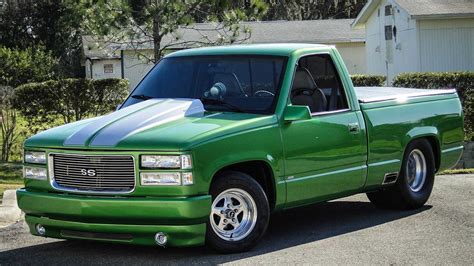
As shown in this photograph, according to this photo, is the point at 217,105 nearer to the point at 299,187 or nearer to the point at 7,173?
the point at 299,187

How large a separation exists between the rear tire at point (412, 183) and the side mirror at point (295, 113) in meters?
1.99

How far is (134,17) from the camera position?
17781 mm

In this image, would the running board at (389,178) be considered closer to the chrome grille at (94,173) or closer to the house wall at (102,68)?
the chrome grille at (94,173)

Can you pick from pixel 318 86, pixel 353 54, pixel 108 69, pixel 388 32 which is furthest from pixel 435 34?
pixel 318 86

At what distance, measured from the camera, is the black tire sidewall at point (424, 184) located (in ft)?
28.9

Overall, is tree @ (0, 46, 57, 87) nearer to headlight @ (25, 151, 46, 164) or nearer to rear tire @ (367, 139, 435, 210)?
rear tire @ (367, 139, 435, 210)

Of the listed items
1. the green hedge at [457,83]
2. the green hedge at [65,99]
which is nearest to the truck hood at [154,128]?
the green hedge at [65,99]

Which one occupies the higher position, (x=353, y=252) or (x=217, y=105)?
(x=217, y=105)

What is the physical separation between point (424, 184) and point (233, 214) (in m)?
3.19

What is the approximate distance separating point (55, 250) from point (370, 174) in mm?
3217

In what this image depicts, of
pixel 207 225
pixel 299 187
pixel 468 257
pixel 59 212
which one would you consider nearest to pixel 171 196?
pixel 207 225

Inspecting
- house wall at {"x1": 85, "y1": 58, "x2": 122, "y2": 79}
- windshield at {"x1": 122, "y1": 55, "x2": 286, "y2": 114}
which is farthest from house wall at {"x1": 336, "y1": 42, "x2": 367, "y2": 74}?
windshield at {"x1": 122, "y1": 55, "x2": 286, "y2": 114}

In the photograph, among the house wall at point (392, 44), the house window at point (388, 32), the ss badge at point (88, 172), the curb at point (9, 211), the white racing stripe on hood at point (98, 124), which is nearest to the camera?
the ss badge at point (88, 172)

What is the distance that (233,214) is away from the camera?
6832 mm
